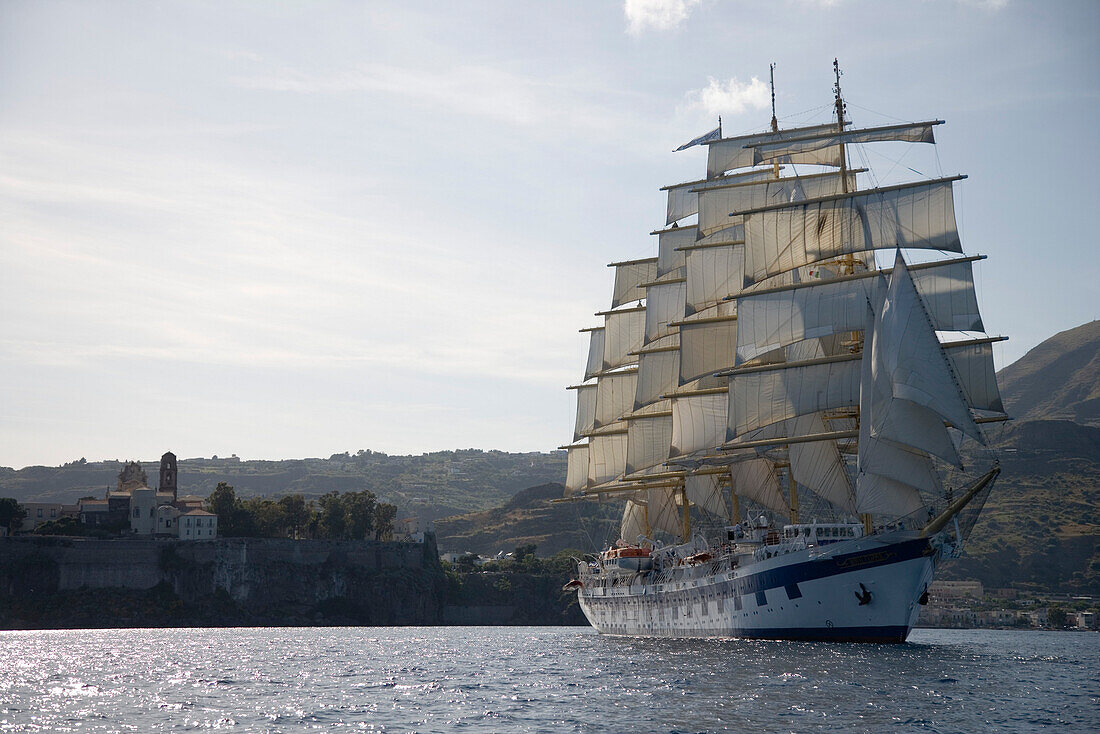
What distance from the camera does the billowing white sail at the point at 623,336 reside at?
105 meters

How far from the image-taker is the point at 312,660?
65.2 metres

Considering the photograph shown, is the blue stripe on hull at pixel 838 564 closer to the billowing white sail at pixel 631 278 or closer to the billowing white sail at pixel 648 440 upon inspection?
the billowing white sail at pixel 648 440

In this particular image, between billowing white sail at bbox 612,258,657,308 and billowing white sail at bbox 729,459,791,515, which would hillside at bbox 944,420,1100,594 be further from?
billowing white sail at bbox 729,459,791,515

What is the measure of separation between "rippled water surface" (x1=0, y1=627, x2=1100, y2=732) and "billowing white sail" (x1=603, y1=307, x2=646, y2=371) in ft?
121

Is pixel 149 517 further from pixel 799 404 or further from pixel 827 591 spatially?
pixel 827 591

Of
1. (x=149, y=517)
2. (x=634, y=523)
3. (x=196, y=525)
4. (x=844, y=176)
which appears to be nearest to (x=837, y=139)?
(x=844, y=176)

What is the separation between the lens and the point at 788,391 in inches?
2822

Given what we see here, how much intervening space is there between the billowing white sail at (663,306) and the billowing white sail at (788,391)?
71.3 ft

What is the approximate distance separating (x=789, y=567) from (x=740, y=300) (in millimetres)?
18987

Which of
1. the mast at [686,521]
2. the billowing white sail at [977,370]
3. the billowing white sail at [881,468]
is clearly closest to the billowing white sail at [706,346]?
the mast at [686,521]

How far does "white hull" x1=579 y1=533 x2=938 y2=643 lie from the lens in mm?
61438

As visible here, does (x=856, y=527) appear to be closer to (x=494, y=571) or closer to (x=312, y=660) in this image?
(x=312, y=660)

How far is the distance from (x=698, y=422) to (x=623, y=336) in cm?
2402

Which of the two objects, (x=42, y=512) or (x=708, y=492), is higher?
(x=42, y=512)
